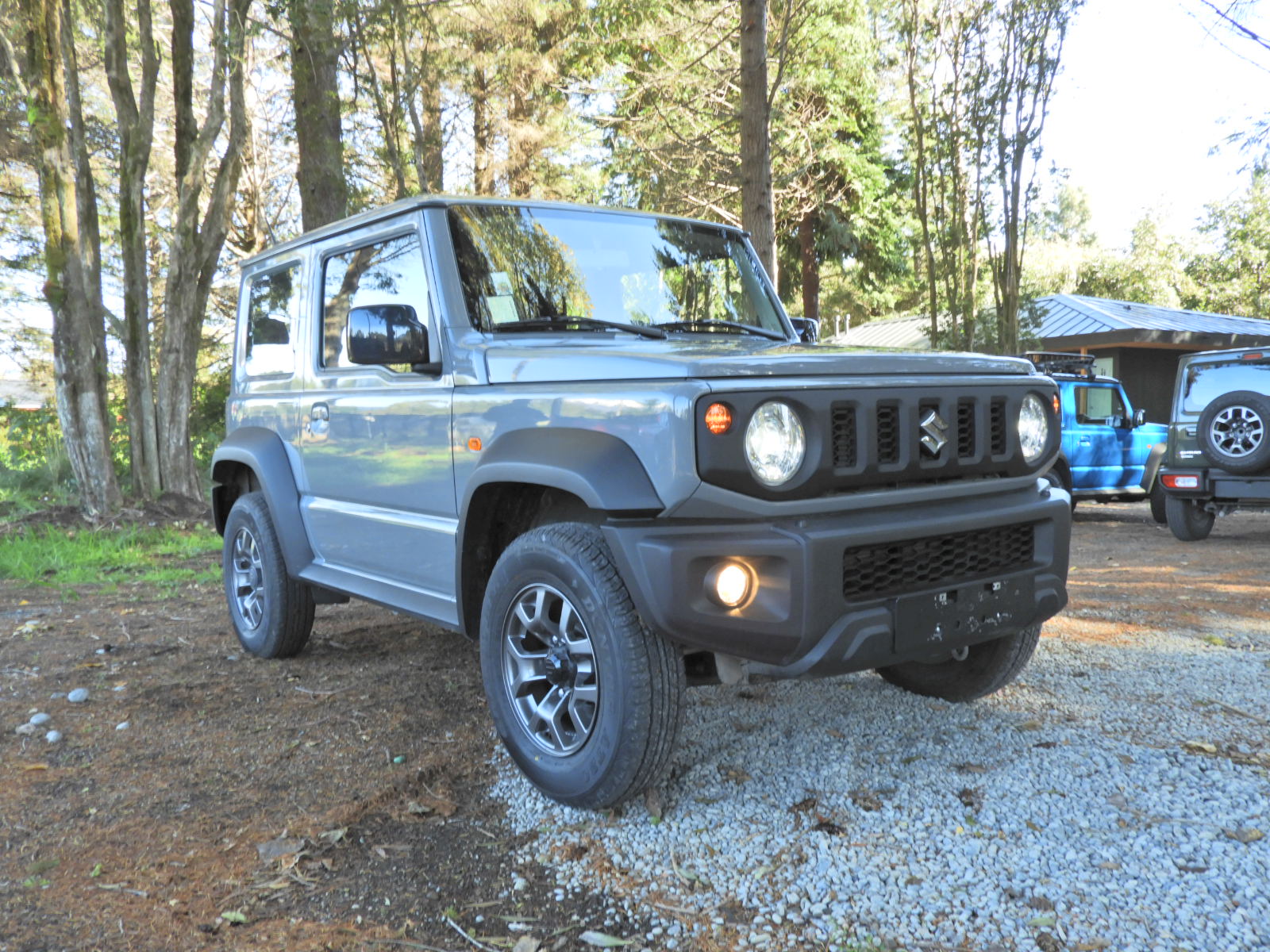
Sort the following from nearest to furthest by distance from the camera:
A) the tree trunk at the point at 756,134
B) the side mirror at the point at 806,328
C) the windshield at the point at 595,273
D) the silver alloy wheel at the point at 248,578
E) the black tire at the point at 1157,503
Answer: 1. the windshield at the point at 595,273
2. the side mirror at the point at 806,328
3. the silver alloy wheel at the point at 248,578
4. the tree trunk at the point at 756,134
5. the black tire at the point at 1157,503

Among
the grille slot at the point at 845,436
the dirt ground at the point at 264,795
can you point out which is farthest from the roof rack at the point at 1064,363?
the grille slot at the point at 845,436

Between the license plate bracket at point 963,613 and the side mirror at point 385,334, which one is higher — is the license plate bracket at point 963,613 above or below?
below

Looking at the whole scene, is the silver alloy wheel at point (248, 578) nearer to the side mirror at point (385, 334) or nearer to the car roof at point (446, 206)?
the car roof at point (446, 206)

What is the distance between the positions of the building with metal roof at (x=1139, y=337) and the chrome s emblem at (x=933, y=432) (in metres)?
16.2

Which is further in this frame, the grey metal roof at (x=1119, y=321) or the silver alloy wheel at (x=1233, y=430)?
the grey metal roof at (x=1119, y=321)

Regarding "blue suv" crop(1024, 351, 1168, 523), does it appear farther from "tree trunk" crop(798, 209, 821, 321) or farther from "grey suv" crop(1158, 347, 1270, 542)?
"tree trunk" crop(798, 209, 821, 321)

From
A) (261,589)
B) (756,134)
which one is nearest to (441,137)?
(756,134)

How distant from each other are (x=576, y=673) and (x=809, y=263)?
21.1 m

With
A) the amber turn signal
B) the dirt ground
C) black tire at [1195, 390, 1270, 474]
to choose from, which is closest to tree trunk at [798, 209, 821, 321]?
black tire at [1195, 390, 1270, 474]

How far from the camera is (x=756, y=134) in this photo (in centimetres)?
880

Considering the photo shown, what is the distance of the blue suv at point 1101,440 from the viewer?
11320 millimetres

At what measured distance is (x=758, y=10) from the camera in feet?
29.2

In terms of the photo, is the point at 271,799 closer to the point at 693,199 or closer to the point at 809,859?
the point at 809,859

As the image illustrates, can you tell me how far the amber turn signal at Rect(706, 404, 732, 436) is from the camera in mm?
2664
